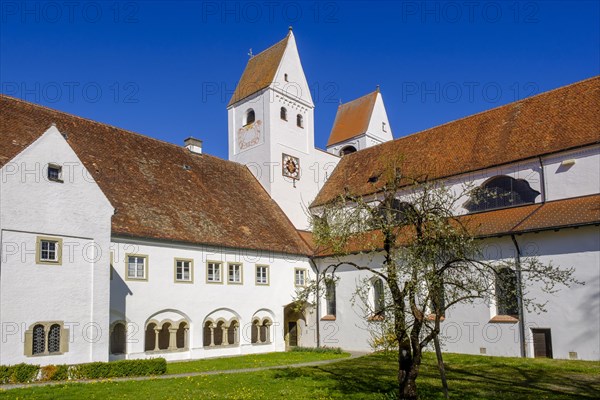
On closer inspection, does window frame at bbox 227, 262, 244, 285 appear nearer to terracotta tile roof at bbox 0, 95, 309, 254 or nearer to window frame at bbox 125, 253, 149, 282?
terracotta tile roof at bbox 0, 95, 309, 254

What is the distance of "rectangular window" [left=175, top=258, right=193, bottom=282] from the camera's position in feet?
85.9

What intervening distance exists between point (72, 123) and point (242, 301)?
1256 centimetres

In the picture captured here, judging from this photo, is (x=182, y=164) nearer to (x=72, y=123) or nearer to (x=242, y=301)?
(x=72, y=123)

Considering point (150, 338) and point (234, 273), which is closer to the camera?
point (150, 338)

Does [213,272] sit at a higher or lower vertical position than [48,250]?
lower

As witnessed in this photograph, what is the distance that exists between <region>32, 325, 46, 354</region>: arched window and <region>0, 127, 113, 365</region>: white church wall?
0.64ft

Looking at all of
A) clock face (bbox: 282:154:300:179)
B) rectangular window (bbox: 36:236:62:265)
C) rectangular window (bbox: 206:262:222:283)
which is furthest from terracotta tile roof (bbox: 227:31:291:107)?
rectangular window (bbox: 36:236:62:265)

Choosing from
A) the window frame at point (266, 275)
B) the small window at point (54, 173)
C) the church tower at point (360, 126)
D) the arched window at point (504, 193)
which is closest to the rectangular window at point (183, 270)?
the window frame at point (266, 275)

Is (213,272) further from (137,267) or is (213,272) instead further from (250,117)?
(250,117)

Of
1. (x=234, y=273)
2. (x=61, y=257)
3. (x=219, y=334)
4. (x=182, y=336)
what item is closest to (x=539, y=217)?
(x=234, y=273)

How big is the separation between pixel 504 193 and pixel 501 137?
400 centimetres

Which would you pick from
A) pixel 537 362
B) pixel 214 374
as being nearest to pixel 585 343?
pixel 537 362

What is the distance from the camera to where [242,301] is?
95.3 ft

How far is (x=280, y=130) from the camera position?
3716 centimetres
